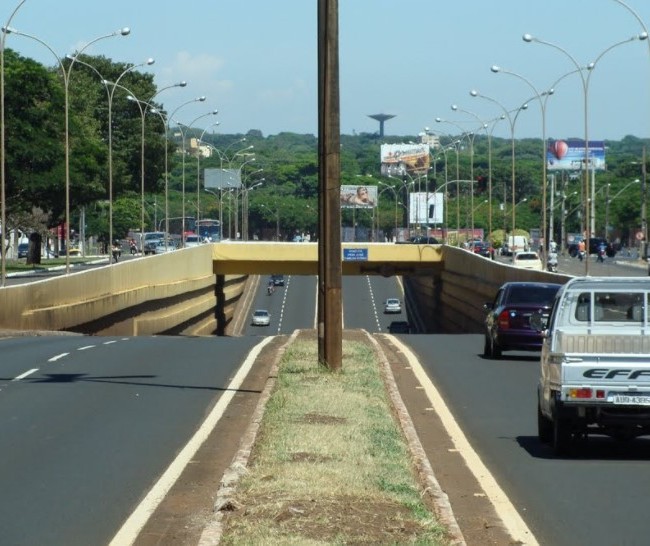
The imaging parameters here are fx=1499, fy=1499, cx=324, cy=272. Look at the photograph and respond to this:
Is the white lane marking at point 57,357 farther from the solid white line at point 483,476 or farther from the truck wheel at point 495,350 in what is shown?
the truck wheel at point 495,350

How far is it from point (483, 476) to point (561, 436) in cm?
145

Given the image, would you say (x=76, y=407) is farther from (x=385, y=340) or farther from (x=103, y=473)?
(x=385, y=340)

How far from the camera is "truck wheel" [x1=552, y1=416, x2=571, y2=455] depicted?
50.3ft

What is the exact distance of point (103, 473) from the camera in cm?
1422

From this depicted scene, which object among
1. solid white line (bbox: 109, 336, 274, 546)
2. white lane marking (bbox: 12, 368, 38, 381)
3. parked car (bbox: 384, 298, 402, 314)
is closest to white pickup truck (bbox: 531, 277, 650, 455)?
solid white line (bbox: 109, 336, 274, 546)

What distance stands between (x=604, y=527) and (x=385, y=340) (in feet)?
90.5

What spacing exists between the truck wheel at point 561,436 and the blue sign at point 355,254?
79.6 m

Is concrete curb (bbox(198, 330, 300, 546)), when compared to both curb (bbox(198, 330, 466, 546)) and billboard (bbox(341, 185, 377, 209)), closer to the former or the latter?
curb (bbox(198, 330, 466, 546))

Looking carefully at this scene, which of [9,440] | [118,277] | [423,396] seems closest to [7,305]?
[118,277]

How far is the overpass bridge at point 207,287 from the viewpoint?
51.2 metres

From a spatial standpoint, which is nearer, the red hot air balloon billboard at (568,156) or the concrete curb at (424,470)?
the concrete curb at (424,470)

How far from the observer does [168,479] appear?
13828mm

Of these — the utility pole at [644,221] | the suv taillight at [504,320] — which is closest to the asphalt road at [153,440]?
the suv taillight at [504,320]

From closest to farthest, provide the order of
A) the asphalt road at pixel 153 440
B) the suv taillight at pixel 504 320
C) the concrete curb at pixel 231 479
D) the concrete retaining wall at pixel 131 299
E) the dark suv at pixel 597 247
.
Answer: the concrete curb at pixel 231 479, the asphalt road at pixel 153 440, the suv taillight at pixel 504 320, the concrete retaining wall at pixel 131 299, the dark suv at pixel 597 247
